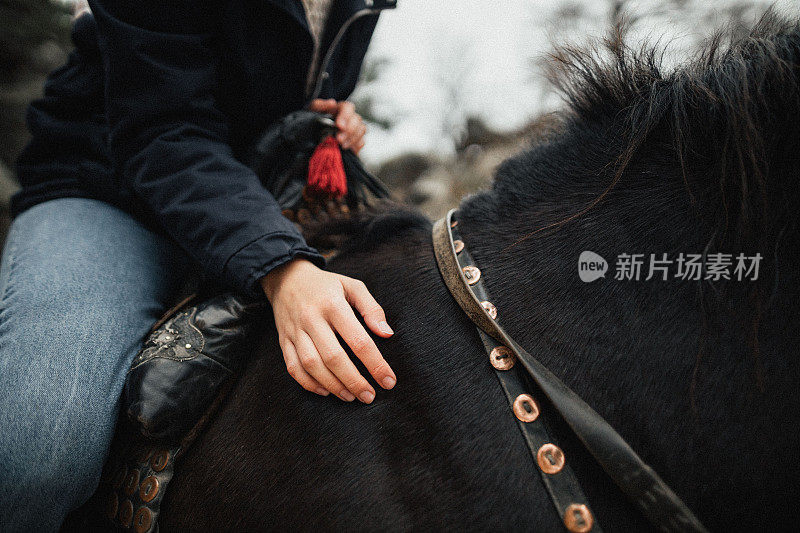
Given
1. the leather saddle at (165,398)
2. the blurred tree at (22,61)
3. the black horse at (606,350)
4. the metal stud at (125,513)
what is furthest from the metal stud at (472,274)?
the blurred tree at (22,61)

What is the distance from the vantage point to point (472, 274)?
2.59 ft

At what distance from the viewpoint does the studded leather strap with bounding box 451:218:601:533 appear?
57 cm

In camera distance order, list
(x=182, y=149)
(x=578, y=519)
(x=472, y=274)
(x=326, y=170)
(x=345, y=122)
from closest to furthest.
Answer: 1. (x=578, y=519)
2. (x=472, y=274)
3. (x=182, y=149)
4. (x=326, y=170)
5. (x=345, y=122)

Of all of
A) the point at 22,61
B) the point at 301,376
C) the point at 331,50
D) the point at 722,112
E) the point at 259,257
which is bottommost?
the point at 22,61

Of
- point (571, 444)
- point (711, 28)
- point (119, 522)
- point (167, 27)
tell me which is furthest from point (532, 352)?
point (167, 27)

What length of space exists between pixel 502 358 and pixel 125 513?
2.75 feet

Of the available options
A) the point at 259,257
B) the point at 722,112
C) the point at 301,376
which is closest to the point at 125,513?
the point at 301,376

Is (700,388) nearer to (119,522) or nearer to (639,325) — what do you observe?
(639,325)

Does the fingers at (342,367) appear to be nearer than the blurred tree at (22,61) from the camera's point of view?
A: Yes

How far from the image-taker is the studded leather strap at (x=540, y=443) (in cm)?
57

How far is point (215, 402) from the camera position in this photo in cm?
88

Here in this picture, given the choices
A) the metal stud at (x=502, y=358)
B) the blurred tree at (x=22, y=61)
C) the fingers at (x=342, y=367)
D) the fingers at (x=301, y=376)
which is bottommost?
the blurred tree at (x=22, y=61)

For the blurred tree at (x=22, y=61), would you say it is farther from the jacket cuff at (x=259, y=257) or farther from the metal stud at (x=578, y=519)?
the metal stud at (x=578, y=519)

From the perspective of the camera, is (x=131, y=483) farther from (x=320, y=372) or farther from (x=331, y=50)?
(x=331, y=50)
